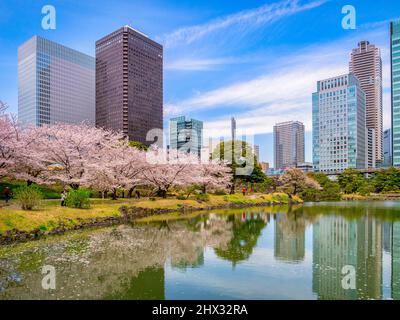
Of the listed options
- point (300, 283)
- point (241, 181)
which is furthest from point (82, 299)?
point (241, 181)

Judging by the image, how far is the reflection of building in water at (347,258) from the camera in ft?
30.7

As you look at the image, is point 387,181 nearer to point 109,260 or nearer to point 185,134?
point 109,260

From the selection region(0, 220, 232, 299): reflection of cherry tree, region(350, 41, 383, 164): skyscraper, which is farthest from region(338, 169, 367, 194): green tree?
region(350, 41, 383, 164): skyscraper

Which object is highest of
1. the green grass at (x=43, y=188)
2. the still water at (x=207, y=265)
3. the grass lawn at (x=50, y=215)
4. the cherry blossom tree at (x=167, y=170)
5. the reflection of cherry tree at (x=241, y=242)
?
the cherry blossom tree at (x=167, y=170)

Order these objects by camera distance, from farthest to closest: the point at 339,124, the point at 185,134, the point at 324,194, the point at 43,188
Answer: the point at 185,134, the point at 339,124, the point at 324,194, the point at 43,188

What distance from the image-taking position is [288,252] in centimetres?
1468

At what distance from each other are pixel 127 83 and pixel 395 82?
90.1 meters

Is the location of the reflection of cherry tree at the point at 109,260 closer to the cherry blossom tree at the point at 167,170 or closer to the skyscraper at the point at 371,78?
the cherry blossom tree at the point at 167,170

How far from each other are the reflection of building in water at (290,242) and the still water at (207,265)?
0.15ft

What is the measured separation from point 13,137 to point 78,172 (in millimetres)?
5858

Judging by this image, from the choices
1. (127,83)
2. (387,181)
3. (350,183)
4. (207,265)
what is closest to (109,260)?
(207,265)

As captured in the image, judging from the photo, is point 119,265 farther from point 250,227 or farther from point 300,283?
point 250,227

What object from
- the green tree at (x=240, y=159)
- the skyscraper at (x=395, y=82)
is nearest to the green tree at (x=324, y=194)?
the green tree at (x=240, y=159)

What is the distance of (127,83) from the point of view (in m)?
113
